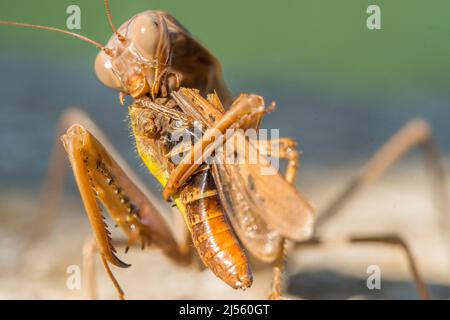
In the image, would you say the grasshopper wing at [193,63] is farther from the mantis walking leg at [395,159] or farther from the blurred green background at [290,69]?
the blurred green background at [290,69]

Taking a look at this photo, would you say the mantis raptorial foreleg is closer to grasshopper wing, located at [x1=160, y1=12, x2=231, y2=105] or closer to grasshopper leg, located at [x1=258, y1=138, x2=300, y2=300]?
grasshopper wing, located at [x1=160, y1=12, x2=231, y2=105]

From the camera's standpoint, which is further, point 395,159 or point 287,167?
point 395,159

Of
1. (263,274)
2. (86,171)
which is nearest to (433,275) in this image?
(263,274)

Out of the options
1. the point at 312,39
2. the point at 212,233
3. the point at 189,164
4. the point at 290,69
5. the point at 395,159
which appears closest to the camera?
the point at 189,164

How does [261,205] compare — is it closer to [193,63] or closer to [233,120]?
[233,120]

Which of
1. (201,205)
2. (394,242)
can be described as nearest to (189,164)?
(201,205)

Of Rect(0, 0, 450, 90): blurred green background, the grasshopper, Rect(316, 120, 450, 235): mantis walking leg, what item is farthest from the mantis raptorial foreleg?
Rect(0, 0, 450, 90): blurred green background
